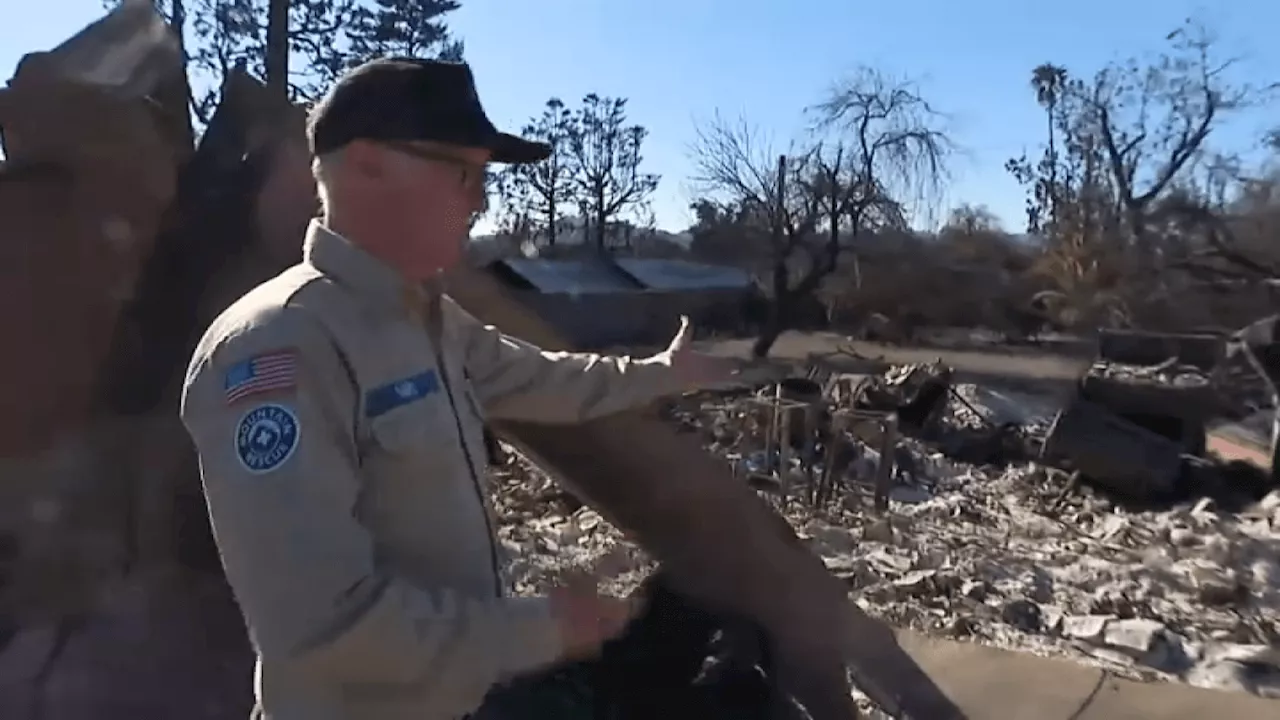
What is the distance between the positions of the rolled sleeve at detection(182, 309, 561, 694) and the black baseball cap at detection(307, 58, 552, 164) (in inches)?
8.7

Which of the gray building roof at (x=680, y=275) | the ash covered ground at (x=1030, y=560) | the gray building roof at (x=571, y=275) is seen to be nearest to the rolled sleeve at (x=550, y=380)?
the ash covered ground at (x=1030, y=560)

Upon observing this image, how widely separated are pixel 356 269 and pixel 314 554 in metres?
0.35

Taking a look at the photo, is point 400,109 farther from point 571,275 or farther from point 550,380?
point 571,275

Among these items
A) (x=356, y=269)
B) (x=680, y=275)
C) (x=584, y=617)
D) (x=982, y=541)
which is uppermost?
(x=356, y=269)

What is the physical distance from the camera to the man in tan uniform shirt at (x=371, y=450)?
1.29m

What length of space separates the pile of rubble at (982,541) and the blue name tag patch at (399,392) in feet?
8.16

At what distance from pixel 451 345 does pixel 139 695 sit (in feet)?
8.24

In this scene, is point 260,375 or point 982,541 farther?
point 982,541

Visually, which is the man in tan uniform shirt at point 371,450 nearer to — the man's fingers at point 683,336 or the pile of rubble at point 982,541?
the man's fingers at point 683,336

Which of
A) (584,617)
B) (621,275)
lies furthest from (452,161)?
(621,275)

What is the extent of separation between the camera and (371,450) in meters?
1.42

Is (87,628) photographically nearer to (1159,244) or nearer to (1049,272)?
(1049,272)

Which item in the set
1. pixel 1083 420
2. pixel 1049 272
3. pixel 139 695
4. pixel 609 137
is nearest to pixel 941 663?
pixel 139 695

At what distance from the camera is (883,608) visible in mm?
5262
